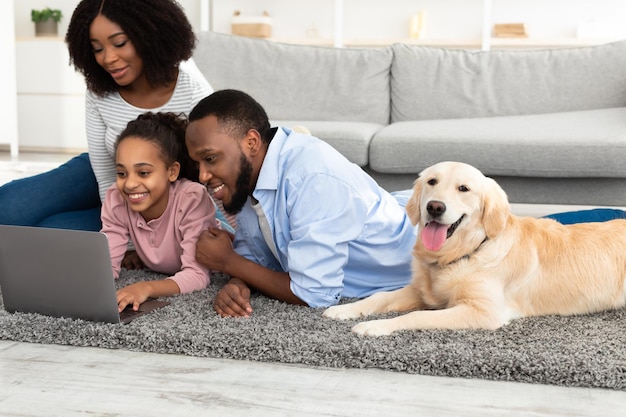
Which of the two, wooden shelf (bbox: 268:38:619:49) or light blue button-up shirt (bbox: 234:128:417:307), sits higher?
wooden shelf (bbox: 268:38:619:49)

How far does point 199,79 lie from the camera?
2740 millimetres

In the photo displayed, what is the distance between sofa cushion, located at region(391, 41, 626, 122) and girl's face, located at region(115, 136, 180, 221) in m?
2.09

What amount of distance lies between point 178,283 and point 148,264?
1.08 feet

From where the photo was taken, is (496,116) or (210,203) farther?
(496,116)

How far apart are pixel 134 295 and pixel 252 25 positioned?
5144 mm

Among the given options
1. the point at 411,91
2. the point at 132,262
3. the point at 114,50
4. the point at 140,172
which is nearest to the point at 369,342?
the point at 140,172

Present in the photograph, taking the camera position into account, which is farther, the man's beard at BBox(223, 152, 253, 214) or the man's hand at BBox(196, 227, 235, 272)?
the man's hand at BBox(196, 227, 235, 272)

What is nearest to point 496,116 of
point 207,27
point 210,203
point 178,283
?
point 210,203

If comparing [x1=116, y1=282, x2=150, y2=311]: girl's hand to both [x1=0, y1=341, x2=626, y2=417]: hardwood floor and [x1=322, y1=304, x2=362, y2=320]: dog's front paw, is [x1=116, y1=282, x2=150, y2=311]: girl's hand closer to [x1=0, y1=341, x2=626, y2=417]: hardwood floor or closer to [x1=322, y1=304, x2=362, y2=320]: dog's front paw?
[x1=0, y1=341, x2=626, y2=417]: hardwood floor

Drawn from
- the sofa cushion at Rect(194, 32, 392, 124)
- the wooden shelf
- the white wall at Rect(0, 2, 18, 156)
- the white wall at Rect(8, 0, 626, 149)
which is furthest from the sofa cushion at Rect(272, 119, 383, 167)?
the white wall at Rect(0, 2, 18, 156)

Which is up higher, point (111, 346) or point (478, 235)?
point (478, 235)

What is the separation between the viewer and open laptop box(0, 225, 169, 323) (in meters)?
1.78

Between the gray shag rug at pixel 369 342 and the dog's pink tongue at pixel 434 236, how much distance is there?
0.74 ft

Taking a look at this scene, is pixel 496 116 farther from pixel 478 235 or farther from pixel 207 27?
pixel 207 27
